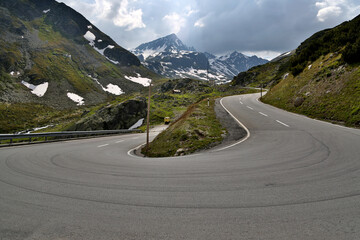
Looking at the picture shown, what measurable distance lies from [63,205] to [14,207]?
905 millimetres

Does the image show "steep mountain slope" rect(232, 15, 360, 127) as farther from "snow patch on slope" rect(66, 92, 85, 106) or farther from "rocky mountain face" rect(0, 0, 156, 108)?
"snow patch on slope" rect(66, 92, 85, 106)

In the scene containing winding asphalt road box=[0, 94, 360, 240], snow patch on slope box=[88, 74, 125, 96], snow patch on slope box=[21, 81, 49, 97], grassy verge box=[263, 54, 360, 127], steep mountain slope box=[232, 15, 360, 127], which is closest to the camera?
winding asphalt road box=[0, 94, 360, 240]

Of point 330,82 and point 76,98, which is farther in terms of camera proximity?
point 76,98

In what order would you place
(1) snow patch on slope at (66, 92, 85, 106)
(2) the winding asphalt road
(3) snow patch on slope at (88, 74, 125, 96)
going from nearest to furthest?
(2) the winding asphalt road
(1) snow patch on slope at (66, 92, 85, 106)
(3) snow patch on slope at (88, 74, 125, 96)

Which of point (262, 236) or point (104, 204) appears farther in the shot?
point (104, 204)

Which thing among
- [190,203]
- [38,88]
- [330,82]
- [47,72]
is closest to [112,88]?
[47,72]

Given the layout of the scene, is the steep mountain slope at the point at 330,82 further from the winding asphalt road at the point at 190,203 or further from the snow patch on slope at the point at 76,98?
the snow patch on slope at the point at 76,98

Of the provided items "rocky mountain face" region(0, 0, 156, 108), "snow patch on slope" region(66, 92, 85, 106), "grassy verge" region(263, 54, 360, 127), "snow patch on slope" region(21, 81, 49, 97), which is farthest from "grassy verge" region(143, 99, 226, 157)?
"snow patch on slope" region(21, 81, 49, 97)

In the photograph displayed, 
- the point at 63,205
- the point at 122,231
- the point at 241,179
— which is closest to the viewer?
the point at 122,231

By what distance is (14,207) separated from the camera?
136 inches

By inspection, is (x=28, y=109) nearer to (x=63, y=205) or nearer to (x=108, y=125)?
(x=108, y=125)

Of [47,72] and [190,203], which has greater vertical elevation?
[47,72]

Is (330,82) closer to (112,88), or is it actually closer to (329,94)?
(329,94)

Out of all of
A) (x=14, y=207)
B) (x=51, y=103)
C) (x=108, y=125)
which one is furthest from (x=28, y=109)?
(x=14, y=207)
